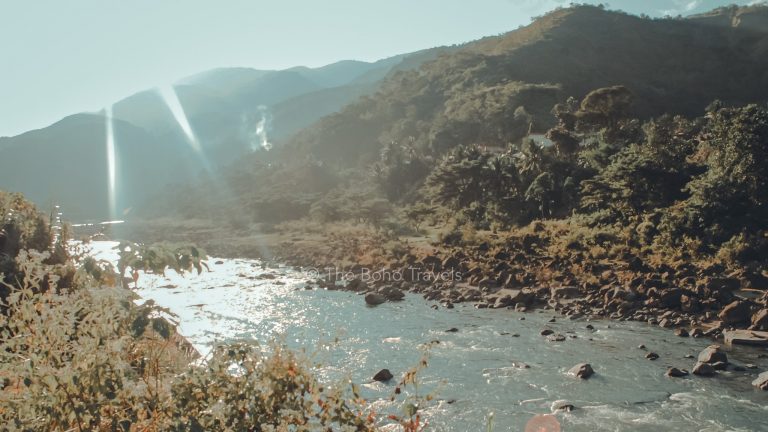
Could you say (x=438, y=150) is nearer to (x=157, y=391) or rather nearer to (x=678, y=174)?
(x=678, y=174)

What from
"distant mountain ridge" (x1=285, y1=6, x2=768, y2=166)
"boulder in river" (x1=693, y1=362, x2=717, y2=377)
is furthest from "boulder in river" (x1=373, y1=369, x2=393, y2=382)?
"distant mountain ridge" (x1=285, y1=6, x2=768, y2=166)

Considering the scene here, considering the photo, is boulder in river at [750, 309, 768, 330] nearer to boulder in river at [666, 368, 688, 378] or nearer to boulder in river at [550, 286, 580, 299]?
boulder in river at [666, 368, 688, 378]

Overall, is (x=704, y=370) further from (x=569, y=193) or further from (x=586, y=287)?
(x=569, y=193)

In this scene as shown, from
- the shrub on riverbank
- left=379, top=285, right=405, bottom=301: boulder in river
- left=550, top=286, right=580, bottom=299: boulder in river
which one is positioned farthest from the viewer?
left=379, top=285, right=405, bottom=301: boulder in river

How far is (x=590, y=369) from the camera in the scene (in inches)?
658

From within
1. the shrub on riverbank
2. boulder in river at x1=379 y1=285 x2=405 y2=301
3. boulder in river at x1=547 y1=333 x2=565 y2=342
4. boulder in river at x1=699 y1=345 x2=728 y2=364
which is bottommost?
boulder in river at x1=379 y1=285 x2=405 y2=301

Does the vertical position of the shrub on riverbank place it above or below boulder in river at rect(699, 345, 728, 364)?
above

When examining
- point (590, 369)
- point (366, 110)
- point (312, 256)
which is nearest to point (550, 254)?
point (590, 369)

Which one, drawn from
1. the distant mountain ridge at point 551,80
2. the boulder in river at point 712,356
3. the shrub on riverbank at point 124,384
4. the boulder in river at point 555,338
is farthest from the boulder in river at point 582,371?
the distant mountain ridge at point 551,80

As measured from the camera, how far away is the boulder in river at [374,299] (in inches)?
1184

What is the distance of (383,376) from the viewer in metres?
16.9

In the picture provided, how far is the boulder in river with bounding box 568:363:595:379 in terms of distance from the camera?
16391mm

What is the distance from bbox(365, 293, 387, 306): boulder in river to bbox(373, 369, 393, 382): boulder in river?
12865 mm

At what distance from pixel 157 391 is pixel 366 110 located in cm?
15597
